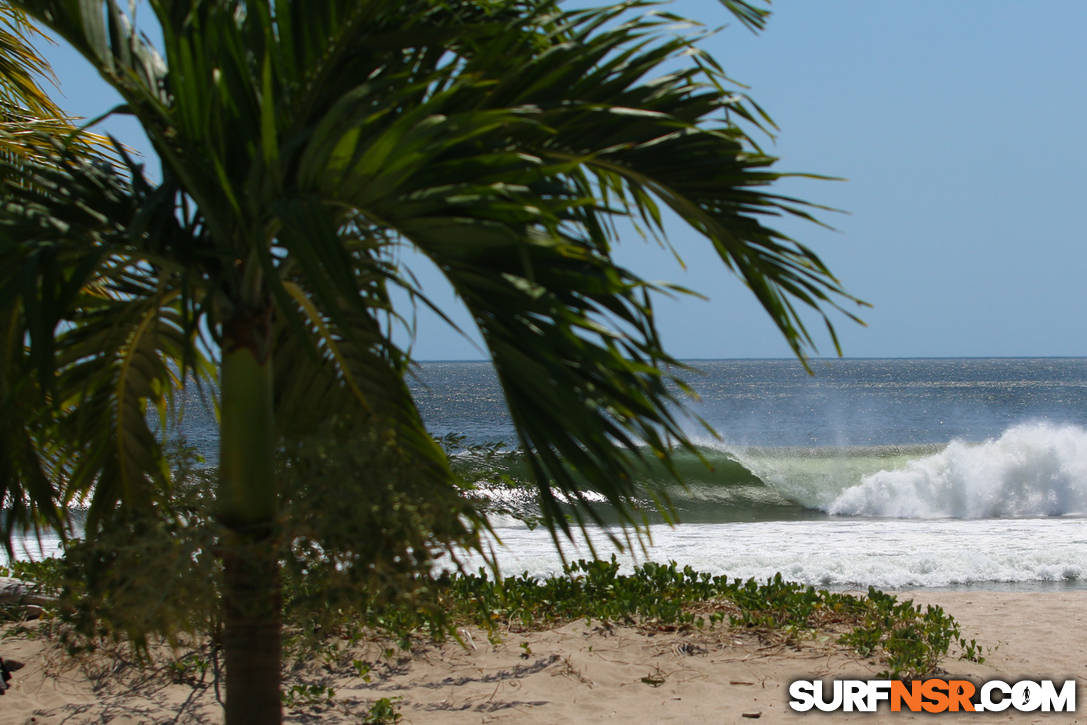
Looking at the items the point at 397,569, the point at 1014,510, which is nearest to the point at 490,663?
the point at 397,569

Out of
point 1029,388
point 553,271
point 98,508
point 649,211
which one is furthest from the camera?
point 1029,388

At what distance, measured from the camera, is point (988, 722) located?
4.45m

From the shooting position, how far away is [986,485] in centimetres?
1659

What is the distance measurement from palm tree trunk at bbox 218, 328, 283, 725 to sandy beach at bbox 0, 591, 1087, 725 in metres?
1.80

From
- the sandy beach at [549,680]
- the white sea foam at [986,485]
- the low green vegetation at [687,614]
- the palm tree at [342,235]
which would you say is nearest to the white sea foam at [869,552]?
the low green vegetation at [687,614]

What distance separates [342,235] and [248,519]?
2.89 feet

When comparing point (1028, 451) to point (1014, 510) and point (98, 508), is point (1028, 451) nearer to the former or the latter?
point (1014, 510)

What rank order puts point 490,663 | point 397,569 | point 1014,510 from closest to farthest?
point 397,569 → point 490,663 → point 1014,510

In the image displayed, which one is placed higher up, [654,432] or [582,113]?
[582,113]

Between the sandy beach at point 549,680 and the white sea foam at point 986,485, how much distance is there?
1076 centimetres

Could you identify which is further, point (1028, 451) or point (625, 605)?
point (1028, 451)

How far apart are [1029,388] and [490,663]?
3320 inches

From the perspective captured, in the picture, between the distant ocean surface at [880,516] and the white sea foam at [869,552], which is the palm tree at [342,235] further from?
the white sea foam at [869,552]

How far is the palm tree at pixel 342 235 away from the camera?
2074 millimetres
